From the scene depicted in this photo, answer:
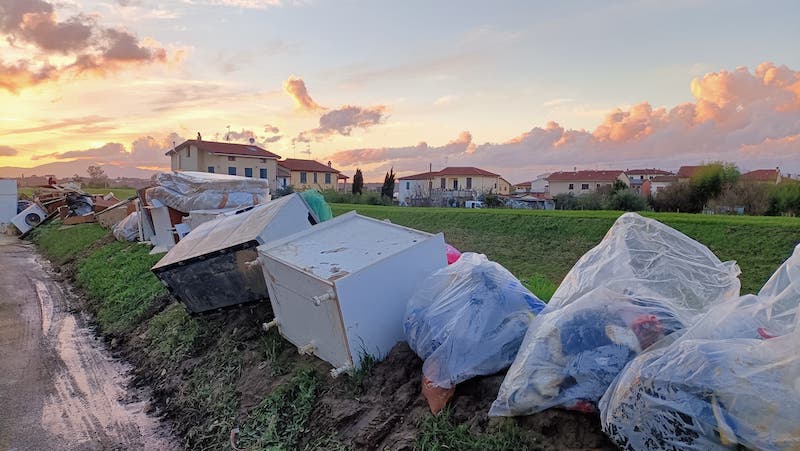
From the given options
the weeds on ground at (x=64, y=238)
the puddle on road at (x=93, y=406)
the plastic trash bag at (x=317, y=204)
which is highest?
the plastic trash bag at (x=317, y=204)

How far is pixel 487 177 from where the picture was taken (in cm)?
5459

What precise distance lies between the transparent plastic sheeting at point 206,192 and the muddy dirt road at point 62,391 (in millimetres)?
2812

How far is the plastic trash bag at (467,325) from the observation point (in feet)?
9.89

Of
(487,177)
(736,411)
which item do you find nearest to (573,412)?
(736,411)

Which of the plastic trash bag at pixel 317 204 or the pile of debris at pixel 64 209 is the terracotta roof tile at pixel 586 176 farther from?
the plastic trash bag at pixel 317 204

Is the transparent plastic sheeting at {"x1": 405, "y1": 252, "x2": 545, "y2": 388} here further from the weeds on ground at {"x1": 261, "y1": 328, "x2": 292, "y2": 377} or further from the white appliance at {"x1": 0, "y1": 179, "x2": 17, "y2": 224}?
the white appliance at {"x1": 0, "y1": 179, "x2": 17, "y2": 224}

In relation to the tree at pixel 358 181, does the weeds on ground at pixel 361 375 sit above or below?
above

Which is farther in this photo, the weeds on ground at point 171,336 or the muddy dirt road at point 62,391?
the weeds on ground at point 171,336

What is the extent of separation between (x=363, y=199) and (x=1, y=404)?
22.2m

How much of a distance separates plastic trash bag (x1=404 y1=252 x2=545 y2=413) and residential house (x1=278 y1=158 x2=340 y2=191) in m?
45.4

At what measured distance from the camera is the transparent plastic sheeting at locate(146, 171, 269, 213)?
995 cm

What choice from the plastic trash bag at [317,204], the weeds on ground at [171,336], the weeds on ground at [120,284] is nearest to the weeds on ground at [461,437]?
the weeds on ground at [171,336]

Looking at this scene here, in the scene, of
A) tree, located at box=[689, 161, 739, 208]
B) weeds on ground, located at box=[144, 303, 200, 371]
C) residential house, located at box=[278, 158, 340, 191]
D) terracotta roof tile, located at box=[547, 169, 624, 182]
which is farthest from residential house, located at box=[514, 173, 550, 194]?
weeds on ground, located at box=[144, 303, 200, 371]

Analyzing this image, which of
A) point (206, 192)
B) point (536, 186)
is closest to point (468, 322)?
Answer: point (206, 192)
